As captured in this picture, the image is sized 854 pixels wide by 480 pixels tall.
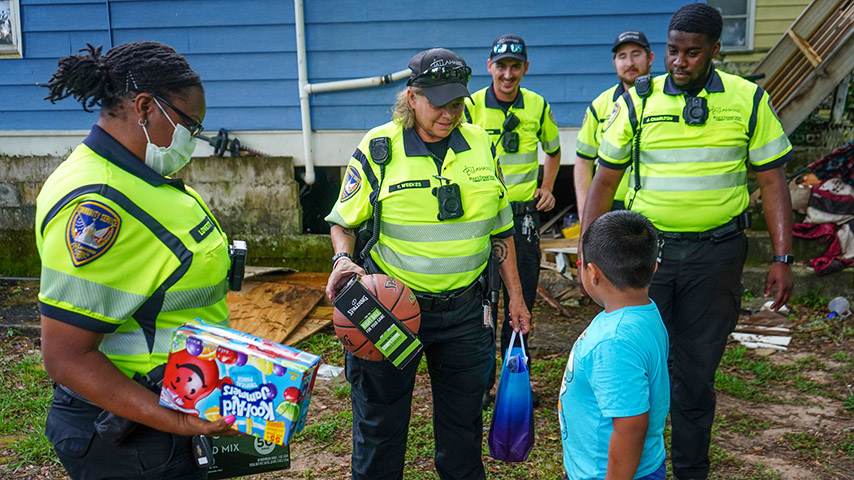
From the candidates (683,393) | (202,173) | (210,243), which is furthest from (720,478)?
(202,173)

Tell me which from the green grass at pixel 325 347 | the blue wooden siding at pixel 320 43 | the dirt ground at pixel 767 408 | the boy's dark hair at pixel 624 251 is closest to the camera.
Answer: the boy's dark hair at pixel 624 251

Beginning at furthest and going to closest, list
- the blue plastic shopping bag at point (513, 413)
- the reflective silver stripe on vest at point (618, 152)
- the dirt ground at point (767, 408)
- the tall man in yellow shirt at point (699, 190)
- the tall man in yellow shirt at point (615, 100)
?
the tall man in yellow shirt at point (615, 100), the dirt ground at point (767, 408), the reflective silver stripe on vest at point (618, 152), the tall man in yellow shirt at point (699, 190), the blue plastic shopping bag at point (513, 413)

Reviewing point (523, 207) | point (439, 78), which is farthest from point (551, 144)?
point (439, 78)

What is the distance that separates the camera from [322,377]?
5395mm

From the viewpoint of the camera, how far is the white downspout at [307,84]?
721 centimetres

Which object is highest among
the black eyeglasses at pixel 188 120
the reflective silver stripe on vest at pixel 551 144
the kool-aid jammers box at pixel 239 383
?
the black eyeglasses at pixel 188 120

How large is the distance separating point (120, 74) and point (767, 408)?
4706 millimetres

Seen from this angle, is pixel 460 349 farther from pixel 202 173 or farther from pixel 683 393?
pixel 202 173

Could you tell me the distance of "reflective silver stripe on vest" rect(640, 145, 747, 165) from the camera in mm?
3521

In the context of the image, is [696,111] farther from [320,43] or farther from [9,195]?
[9,195]

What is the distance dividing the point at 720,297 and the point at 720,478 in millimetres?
1139

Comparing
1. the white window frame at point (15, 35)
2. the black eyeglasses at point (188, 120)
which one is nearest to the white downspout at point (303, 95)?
the white window frame at point (15, 35)

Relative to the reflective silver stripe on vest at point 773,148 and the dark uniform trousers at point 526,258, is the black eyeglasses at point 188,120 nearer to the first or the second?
the reflective silver stripe on vest at point 773,148

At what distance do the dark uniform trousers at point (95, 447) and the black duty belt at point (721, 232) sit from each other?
8.85 feet
